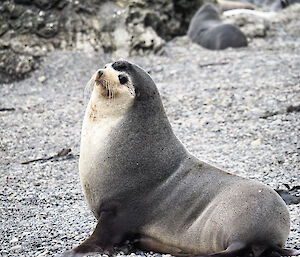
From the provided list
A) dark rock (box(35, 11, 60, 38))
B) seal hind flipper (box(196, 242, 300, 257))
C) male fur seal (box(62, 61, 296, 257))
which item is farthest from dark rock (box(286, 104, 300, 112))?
dark rock (box(35, 11, 60, 38))

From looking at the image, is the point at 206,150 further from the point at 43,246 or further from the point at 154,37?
the point at 154,37

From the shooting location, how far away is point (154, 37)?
963 centimetres

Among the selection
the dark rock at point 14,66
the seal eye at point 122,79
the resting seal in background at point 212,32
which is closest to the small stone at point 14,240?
the seal eye at point 122,79

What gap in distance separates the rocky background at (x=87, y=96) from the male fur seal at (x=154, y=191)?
1.18 feet

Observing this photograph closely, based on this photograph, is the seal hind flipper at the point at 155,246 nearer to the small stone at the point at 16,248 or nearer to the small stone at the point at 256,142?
the small stone at the point at 16,248

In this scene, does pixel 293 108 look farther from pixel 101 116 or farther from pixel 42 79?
pixel 42 79

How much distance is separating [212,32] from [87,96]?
3.82m

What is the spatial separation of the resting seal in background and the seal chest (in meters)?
6.90

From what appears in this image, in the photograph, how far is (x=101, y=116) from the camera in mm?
3752

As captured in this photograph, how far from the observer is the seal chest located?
362cm

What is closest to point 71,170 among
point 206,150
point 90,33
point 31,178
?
point 31,178

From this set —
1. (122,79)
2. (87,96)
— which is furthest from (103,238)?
(87,96)

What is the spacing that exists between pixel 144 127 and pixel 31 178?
73.4 inches

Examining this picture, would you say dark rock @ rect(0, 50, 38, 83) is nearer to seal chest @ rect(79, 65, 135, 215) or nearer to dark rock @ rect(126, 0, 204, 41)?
dark rock @ rect(126, 0, 204, 41)
